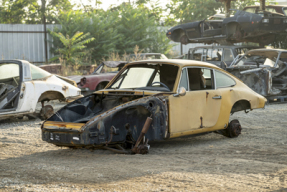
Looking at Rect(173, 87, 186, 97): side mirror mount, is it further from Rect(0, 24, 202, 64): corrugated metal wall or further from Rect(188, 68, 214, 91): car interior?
Rect(0, 24, 202, 64): corrugated metal wall

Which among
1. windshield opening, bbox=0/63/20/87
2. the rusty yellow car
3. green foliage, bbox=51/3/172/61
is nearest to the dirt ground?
the rusty yellow car

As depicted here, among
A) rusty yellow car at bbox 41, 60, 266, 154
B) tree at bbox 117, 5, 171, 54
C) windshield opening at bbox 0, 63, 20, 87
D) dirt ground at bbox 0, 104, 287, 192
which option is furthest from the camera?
tree at bbox 117, 5, 171, 54

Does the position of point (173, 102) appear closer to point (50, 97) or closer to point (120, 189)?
point (120, 189)

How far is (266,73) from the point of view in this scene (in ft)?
42.7

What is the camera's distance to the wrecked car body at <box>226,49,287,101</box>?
1308 centimetres

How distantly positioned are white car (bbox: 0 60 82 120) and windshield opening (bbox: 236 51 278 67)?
6.62 metres

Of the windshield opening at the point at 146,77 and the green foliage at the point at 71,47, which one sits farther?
the green foliage at the point at 71,47

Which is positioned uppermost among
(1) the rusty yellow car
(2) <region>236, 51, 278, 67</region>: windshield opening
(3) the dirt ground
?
(2) <region>236, 51, 278, 67</region>: windshield opening

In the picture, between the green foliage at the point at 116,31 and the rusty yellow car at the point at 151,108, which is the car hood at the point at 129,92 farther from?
the green foliage at the point at 116,31

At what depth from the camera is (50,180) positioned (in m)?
5.01

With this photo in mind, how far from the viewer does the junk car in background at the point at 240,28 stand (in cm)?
1591

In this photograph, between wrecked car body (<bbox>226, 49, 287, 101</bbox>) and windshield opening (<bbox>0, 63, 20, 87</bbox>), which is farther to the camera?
wrecked car body (<bbox>226, 49, 287, 101</bbox>)

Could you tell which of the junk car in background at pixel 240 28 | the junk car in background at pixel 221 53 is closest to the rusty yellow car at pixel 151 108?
the junk car in background at pixel 221 53

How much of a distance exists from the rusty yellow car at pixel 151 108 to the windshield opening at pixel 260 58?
235 inches
